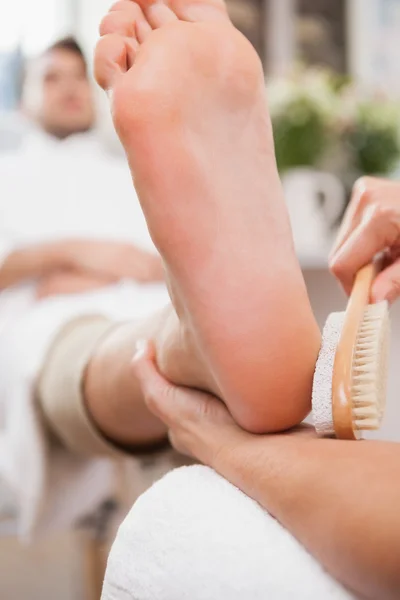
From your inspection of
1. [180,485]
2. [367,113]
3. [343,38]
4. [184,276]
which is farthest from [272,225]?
[343,38]

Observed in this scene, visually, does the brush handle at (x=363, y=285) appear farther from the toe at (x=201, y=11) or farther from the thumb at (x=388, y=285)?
the toe at (x=201, y=11)

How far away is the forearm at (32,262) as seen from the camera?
3.18 ft

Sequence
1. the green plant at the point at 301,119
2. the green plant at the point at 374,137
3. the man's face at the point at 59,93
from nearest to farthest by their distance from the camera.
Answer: the man's face at the point at 59,93, the green plant at the point at 301,119, the green plant at the point at 374,137

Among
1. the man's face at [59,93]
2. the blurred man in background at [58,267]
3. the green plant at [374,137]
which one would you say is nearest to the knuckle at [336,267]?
the blurred man in background at [58,267]

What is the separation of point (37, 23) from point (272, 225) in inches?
58.3

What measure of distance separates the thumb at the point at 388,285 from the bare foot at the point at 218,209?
0.22 feet

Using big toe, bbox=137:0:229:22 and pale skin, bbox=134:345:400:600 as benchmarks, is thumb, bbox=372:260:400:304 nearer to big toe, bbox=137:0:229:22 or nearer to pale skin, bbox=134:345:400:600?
pale skin, bbox=134:345:400:600

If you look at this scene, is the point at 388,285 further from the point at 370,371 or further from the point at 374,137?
the point at 374,137

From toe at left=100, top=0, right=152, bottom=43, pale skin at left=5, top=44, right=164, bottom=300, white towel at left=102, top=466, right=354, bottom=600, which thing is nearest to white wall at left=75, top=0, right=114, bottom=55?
pale skin at left=5, top=44, right=164, bottom=300

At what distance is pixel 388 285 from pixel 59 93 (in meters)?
0.86

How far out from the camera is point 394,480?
0.38 meters

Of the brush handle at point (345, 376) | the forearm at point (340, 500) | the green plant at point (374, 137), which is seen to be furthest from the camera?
the green plant at point (374, 137)

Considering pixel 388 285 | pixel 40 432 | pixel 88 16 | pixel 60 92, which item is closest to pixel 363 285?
pixel 388 285

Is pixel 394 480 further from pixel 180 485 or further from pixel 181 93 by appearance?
pixel 181 93
